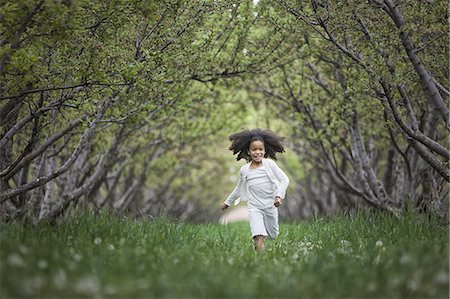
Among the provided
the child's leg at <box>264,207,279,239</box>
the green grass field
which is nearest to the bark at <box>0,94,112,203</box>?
the green grass field

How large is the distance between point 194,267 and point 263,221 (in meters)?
3.59

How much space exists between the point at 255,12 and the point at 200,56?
5.62 ft

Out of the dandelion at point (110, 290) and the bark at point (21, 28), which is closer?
the dandelion at point (110, 290)

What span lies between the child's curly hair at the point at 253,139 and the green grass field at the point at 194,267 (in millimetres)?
2031

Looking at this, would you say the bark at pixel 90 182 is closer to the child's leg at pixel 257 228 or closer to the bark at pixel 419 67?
the child's leg at pixel 257 228

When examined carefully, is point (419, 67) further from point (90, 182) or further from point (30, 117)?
point (90, 182)

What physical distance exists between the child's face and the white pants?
2.40ft

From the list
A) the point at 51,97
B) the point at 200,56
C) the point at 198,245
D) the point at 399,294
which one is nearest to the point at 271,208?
the point at 198,245

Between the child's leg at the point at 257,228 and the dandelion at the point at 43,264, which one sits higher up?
the child's leg at the point at 257,228

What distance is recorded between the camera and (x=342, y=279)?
5000 mm

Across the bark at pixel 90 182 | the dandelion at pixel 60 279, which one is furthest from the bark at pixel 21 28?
the bark at pixel 90 182

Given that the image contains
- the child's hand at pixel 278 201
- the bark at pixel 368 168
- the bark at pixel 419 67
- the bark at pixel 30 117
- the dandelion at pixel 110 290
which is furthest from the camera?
the bark at pixel 368 168

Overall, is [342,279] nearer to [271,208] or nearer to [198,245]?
[198,245]

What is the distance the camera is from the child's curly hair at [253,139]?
978 cm
